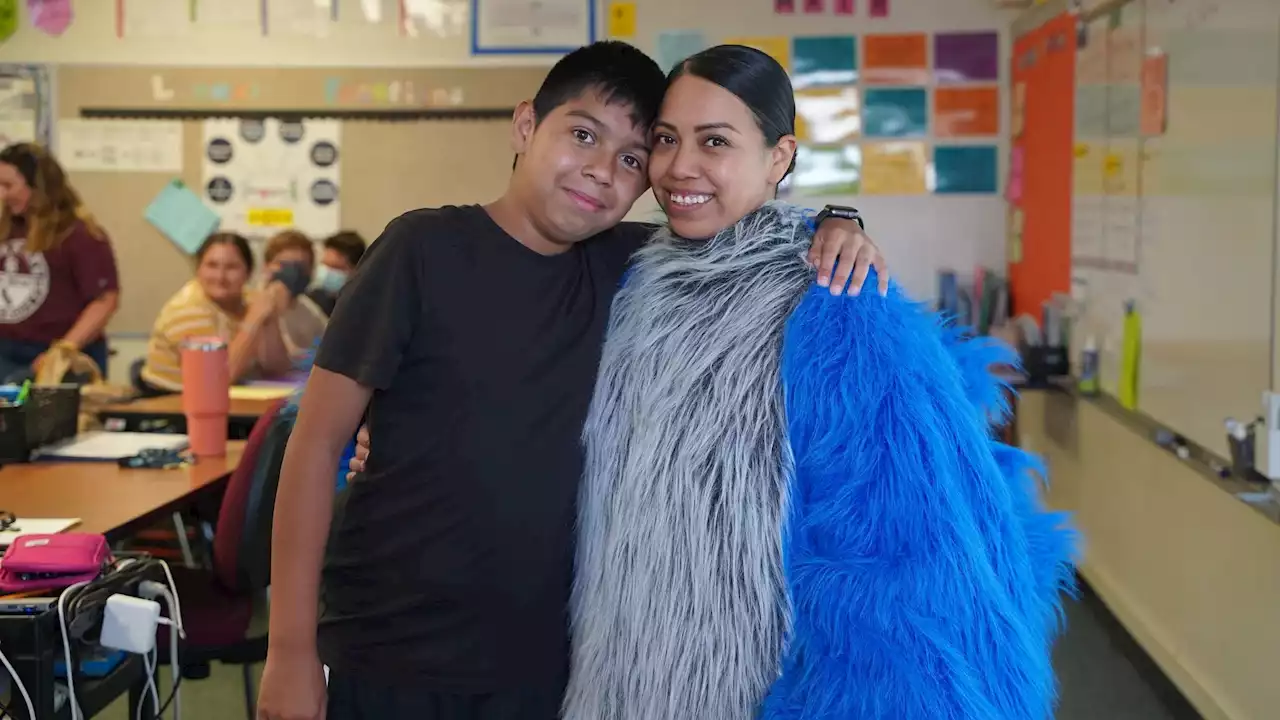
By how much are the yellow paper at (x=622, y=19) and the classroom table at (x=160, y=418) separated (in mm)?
2259

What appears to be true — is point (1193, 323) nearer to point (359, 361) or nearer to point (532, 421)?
point (532, 421)

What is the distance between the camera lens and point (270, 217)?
498 cm

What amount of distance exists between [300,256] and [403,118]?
0.79 m

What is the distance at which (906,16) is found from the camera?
4648 mm

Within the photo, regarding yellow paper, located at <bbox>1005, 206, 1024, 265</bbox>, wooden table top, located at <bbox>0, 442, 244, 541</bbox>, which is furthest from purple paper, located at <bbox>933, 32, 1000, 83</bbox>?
wooden table top, located at <bbox>0, 442, 244, 541</bbox>

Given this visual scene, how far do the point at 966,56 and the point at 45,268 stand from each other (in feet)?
11.3

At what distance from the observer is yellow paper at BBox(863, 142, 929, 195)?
4.68m

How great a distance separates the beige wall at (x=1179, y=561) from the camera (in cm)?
243

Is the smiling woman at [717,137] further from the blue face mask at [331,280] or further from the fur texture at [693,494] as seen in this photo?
the blue face mask at [331,280]

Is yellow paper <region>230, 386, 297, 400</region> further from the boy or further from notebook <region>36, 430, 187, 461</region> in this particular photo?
the boy

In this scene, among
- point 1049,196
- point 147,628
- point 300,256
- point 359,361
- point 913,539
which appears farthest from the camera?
point 300,256

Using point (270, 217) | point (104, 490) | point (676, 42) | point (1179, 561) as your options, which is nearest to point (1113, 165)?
point (1179, 561)

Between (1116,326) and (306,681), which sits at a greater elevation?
(1116,326)

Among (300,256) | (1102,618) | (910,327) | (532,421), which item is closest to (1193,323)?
(1102,618)
